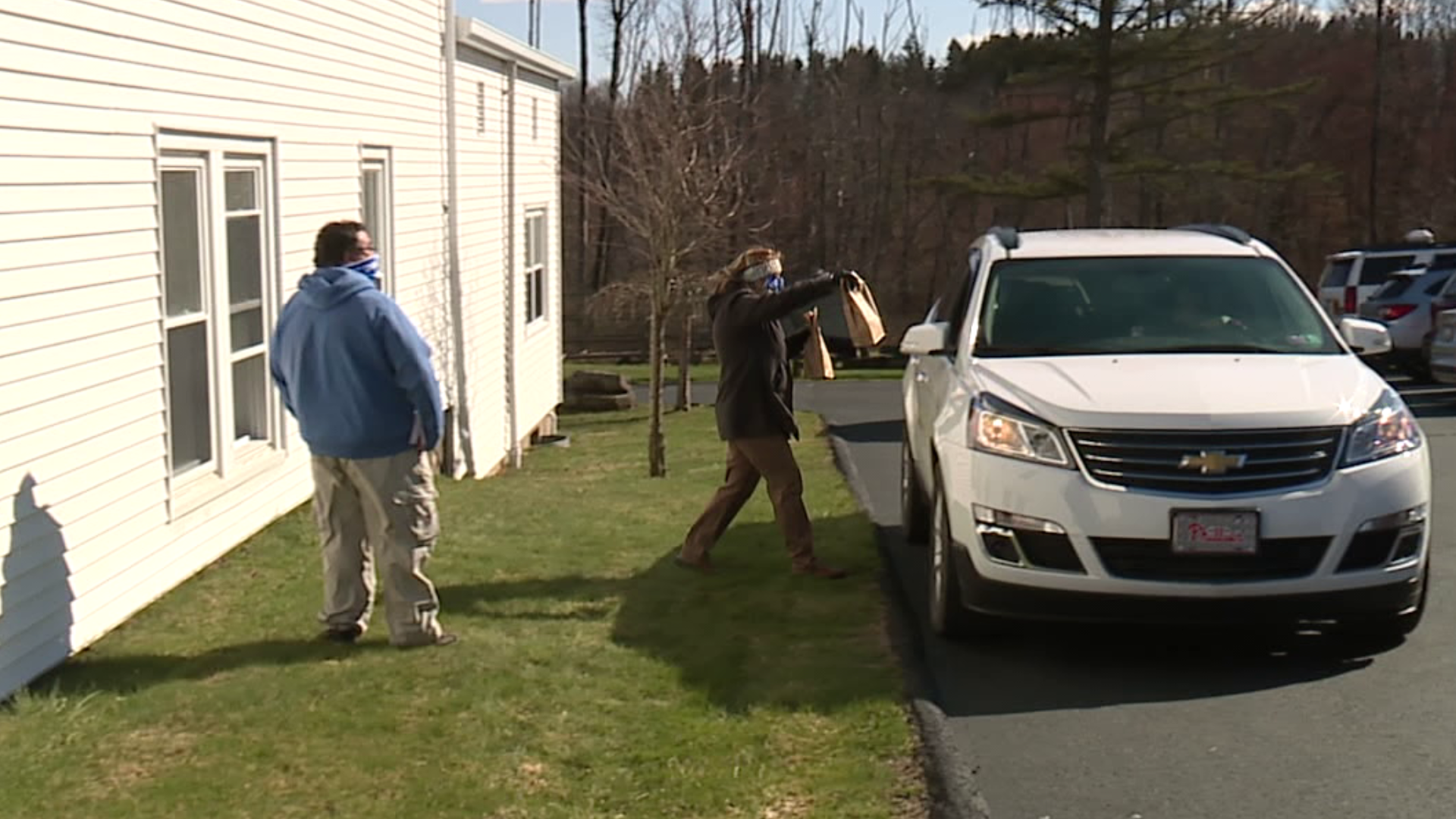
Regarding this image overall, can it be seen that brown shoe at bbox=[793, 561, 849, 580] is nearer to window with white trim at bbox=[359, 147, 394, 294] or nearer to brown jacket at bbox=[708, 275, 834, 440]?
brown jacket at bbox=[708, 275, 834, 440]

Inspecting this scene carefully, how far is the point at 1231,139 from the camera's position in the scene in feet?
163

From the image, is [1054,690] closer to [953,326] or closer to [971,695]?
[971,695]

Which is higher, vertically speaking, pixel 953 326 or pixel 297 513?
pixel 953 326

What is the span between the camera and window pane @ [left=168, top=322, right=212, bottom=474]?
26.1 ft

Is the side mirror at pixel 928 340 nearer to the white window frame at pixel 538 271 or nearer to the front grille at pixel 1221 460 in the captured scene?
the front grille at pixel 1221 460

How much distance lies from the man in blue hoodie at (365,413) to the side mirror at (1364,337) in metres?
4.43

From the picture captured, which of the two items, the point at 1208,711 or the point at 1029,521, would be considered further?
the point at 1029,521

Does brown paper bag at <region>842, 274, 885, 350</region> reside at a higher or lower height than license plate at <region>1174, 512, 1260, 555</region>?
higher

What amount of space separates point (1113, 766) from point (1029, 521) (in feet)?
4.13

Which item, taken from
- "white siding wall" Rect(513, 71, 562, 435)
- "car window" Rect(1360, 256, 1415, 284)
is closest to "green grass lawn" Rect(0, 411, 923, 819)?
"white siding wall" Rect(513, 71, 562, 435)

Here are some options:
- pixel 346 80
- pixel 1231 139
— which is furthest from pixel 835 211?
pixel 346 80

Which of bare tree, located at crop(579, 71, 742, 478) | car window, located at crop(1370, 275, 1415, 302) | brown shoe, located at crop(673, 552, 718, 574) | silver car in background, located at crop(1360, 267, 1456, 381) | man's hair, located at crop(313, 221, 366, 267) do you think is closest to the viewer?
man's hair, located at crop(313, 221, 366, 267)

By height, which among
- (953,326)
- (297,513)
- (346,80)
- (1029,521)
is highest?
(346,80)

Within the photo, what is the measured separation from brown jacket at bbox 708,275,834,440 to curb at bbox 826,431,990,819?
41.6 inches
